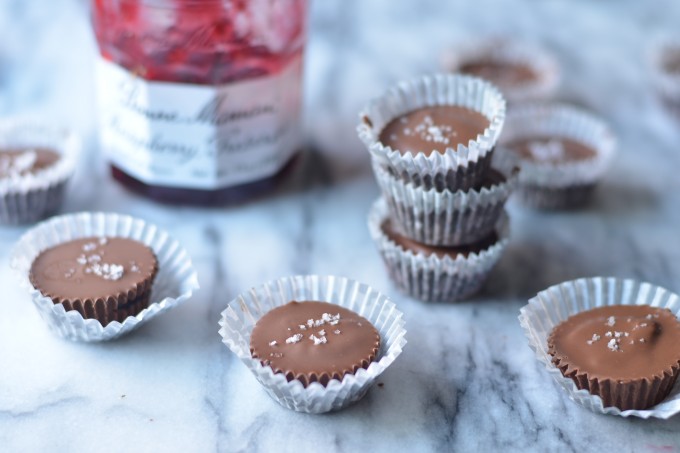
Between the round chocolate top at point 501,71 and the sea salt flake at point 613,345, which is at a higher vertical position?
the sea salt flake at point 613,345

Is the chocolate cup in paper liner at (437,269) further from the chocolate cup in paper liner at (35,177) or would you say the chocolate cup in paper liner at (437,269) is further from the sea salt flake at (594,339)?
the chocolate cup in paper liner at (35,177)

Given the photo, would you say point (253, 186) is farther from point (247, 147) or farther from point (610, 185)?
point (610, 185)

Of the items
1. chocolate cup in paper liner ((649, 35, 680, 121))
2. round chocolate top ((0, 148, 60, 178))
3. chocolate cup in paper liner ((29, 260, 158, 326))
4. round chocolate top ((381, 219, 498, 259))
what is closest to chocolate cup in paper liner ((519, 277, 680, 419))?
round chocolate top ((381, 219, 498, 259))

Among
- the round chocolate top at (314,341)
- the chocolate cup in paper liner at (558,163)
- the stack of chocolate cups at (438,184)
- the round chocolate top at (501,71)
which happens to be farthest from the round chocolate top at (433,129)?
the round chocolate top at (501,71)

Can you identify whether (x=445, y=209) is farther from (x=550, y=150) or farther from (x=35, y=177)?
(x=35, y=177)

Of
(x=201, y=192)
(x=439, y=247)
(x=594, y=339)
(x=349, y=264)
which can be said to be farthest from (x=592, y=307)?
(x=201, y=192)

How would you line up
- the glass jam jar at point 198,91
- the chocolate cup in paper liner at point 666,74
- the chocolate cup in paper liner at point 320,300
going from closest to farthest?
the chocolate cup in paper liner at point 320,300 < the glass jam jar at point 198,91 < the chocolate cup in paper liner at point 666,74
